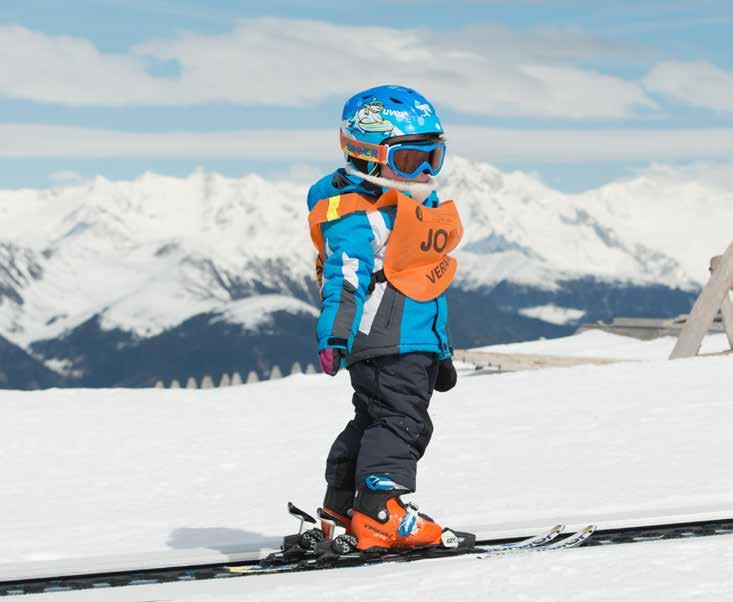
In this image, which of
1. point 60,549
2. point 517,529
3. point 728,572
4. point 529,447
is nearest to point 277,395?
point 529,447

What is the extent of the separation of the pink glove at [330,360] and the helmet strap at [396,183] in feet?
2.52

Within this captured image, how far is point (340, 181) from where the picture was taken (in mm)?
5332

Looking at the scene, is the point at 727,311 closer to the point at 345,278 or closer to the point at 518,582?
the point at 345,278

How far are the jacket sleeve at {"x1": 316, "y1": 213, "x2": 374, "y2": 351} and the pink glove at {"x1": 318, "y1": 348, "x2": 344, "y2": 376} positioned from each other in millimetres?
23

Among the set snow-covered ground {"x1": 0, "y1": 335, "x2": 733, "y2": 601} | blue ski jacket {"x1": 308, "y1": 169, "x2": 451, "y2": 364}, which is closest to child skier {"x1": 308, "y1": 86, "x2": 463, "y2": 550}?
blue ski jacket {"x1": 308, "y1": 169, "x2": 451, "y2": 364}

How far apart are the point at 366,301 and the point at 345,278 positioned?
0.68ft

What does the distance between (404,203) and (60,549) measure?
3.00 meters

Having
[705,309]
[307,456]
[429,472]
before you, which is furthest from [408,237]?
[705,309]

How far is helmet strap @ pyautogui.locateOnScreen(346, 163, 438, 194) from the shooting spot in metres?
5.19

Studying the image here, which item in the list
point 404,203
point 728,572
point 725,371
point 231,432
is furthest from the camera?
point 725,371

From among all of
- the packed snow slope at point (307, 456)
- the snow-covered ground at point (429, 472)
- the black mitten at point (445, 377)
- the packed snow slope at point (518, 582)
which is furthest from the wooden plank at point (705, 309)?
the packed snow slope at point (518, 582)

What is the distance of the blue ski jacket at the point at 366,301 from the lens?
494 centimetres

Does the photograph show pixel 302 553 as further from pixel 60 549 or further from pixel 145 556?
pixel 60 549

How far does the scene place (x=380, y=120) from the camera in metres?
5.28
